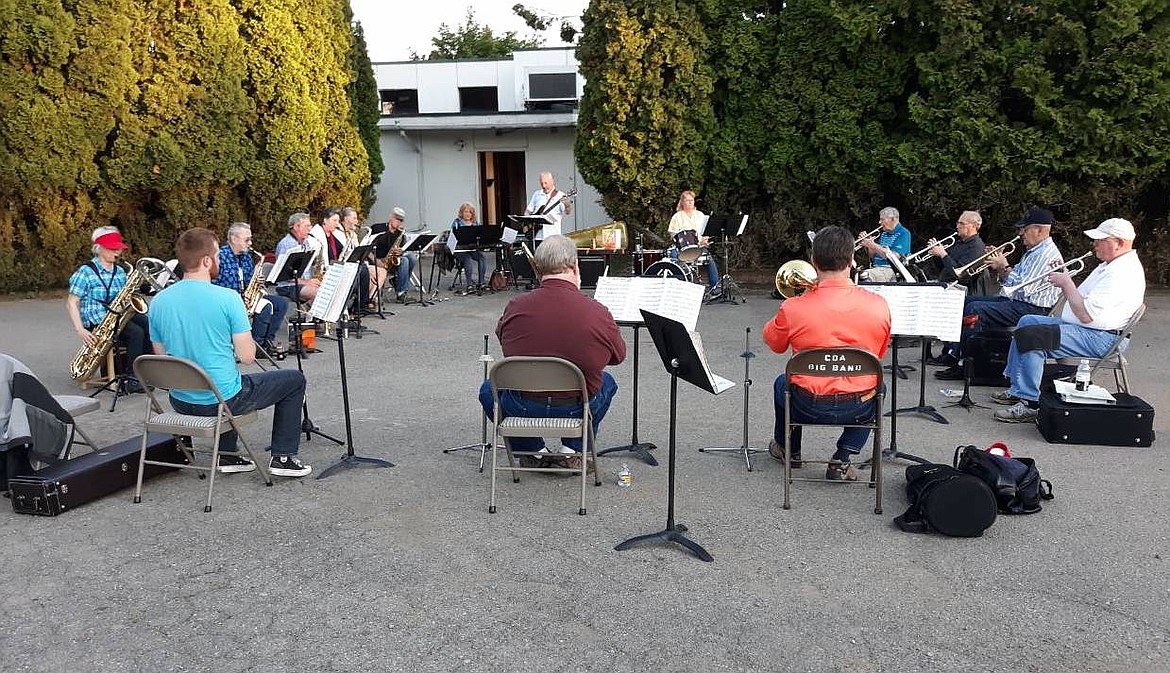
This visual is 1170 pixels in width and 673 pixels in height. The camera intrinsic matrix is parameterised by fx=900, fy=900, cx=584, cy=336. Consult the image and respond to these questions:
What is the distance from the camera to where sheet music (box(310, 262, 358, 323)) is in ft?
19.1

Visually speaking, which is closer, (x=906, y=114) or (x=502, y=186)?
(x=906, y=114)

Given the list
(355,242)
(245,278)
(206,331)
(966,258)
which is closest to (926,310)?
(966,258)

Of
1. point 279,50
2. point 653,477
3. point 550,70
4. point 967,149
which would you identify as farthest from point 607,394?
point 550,70

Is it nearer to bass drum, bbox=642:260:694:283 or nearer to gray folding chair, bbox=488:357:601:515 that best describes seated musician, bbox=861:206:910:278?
bass drum, bbox=642:260:694:283

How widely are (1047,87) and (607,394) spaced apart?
10493 mm

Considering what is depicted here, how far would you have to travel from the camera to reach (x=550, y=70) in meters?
22.6

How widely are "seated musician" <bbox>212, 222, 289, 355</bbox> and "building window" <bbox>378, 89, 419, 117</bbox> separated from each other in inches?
594

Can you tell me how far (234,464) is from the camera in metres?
5.97

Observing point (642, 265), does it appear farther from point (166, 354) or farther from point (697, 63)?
point (166, 354)

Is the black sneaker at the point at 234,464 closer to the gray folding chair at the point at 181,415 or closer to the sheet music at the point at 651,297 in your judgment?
the gray folding chair at the point at 181,415

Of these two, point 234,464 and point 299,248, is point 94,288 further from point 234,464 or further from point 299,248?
point 234,464

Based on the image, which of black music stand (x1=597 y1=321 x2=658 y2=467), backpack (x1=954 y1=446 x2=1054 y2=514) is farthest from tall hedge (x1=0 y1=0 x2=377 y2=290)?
backpack (x1=954 y1=446 x2=1054 y2=514)

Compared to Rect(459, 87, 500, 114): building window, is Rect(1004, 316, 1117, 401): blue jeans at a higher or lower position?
lower

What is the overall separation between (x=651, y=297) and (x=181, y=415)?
2.91 metres
